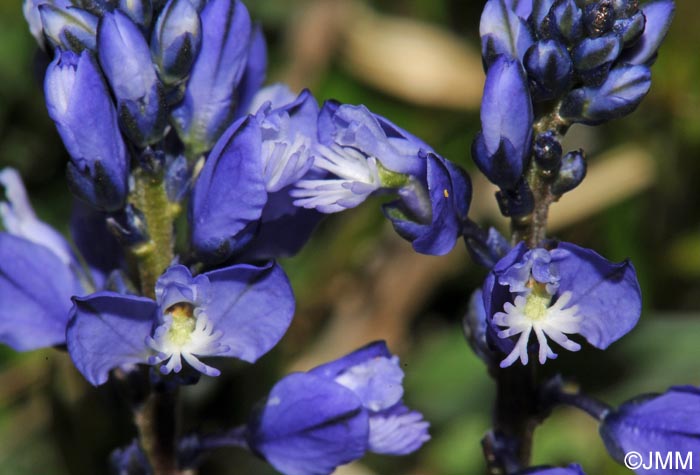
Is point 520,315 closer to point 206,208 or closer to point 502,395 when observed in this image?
point 502,395

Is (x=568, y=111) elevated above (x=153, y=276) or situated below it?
above

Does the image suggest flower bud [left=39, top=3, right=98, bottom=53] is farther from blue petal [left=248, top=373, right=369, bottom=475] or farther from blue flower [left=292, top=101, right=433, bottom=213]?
blue petal [left=248, top=373, right=369, bottom=475]

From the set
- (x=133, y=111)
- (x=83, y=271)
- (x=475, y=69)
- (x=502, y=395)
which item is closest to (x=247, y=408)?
(x=83, y=271)

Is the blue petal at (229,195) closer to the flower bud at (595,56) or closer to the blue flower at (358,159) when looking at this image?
the blue flower at (358,159)

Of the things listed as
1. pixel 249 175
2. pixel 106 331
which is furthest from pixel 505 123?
pixel 106 331

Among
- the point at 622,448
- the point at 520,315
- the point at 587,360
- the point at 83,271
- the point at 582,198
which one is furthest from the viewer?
the point at 582,198

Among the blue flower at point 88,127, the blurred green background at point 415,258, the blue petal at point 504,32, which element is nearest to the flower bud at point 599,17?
the blue petal at point 504,32
